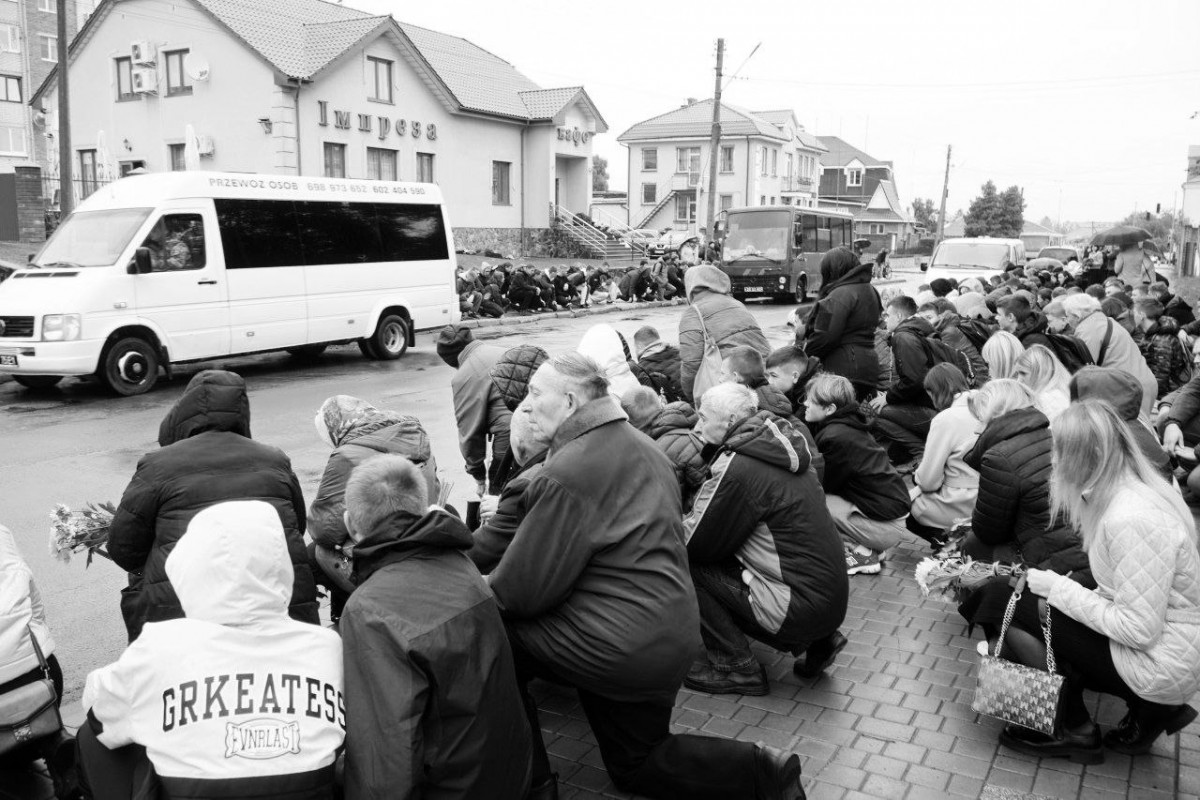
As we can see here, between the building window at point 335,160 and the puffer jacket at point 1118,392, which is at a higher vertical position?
the building window at point 335,160

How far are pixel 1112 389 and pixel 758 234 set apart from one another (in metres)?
25.1

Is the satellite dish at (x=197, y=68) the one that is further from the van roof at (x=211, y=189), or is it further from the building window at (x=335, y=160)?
the van roof at (x=211, y=189)

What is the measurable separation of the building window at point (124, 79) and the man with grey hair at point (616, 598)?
36.3 meters

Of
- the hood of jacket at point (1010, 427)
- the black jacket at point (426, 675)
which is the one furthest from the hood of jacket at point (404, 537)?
the hood of jacket at point (1010, 427)

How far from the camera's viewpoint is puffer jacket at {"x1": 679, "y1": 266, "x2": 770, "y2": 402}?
23.7 ft

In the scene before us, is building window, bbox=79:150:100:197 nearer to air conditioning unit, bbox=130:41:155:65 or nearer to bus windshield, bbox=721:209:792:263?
air conditioning unit, bbox=130:41:155:65

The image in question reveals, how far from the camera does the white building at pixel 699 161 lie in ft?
209

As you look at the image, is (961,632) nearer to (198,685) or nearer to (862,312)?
(862,312)

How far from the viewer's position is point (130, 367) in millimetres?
13000

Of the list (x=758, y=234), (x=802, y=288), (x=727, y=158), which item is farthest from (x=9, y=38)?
(x=802, y=288)

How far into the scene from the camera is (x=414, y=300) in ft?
56.6

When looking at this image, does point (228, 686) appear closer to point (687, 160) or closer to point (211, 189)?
point (211, 189)

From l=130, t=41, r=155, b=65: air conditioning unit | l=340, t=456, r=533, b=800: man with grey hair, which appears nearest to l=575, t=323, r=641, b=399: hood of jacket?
l=340, t=456, r=533, b=800: man with grey hair

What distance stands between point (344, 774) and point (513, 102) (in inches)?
1580
